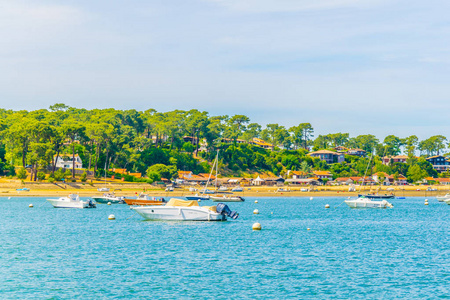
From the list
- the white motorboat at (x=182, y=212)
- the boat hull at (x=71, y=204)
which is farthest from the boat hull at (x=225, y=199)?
the white motorboat at (x=182, y=212)

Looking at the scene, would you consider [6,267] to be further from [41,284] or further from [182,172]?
[182,172]

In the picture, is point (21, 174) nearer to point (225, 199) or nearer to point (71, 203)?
point (225, 199)

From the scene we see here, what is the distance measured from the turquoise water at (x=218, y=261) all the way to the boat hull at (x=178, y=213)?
0.76m

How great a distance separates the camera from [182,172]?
18725cm

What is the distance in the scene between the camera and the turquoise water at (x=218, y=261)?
28.2 meters

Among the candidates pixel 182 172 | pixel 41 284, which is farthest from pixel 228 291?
pixel 182 172

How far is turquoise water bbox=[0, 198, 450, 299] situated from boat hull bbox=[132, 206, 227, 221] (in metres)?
0.76

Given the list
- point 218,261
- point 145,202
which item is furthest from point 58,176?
point 218,261

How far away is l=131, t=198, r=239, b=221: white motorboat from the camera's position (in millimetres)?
59250

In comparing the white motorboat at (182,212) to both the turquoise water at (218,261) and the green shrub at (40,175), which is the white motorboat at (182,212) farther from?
the green shrub at (40,175)

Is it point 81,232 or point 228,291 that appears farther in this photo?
point 81,232

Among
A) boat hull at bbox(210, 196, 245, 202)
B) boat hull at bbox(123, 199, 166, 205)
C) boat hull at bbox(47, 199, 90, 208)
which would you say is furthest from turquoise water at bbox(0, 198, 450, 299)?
boat hull at bbox(210, 196, 245, 202)

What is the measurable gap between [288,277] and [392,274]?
6402 millimetres

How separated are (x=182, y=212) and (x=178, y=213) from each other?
47 cm
